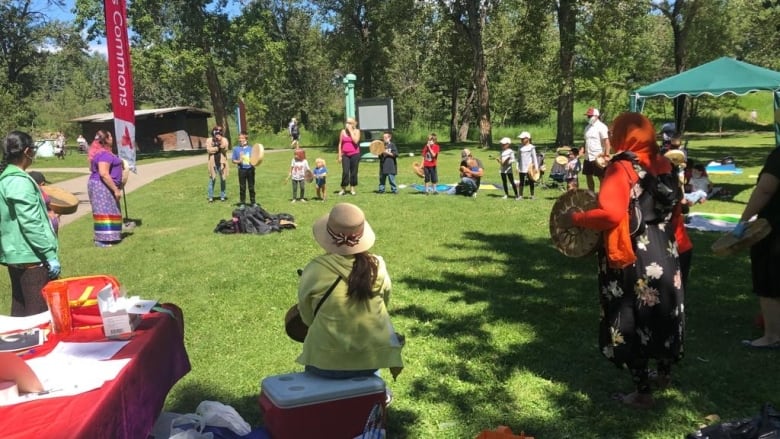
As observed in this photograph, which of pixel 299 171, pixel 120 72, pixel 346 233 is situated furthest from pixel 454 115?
pixel 346 233

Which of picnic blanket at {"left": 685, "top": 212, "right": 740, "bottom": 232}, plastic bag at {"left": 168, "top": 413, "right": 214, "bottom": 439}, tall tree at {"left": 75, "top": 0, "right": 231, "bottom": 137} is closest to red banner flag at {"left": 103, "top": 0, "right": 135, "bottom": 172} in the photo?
plastic bag at {"left": 168, "top": 413, "right": 214, "bottom": 439}

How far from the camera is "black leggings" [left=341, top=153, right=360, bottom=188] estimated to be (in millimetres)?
14422

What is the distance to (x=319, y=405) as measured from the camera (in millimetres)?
2771

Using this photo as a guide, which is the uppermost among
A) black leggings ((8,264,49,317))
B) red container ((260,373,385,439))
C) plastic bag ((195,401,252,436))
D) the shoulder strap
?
the shoulder strap

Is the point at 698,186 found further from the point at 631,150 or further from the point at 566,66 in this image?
the point at 566,66

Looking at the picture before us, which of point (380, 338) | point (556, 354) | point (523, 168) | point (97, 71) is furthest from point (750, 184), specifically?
point (97, 71)

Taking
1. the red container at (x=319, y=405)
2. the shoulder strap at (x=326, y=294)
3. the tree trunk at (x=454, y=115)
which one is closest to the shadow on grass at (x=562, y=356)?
the red container at (x=319, y=405)

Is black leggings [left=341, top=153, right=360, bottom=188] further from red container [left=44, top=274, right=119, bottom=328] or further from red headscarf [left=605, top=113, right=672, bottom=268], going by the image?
red container [left=44, top=274, right=119, bottom=328]

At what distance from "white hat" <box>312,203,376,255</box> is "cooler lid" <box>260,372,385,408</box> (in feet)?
2.14

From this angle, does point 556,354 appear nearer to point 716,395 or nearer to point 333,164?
point 716,395

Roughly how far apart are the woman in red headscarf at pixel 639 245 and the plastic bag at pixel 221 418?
88.9 inches

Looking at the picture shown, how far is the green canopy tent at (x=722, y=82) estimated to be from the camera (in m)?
12.6

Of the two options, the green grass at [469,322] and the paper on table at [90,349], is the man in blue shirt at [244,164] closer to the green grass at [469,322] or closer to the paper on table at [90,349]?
the green grass at [469,322]

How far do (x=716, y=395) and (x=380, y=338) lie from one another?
2.54 meters
